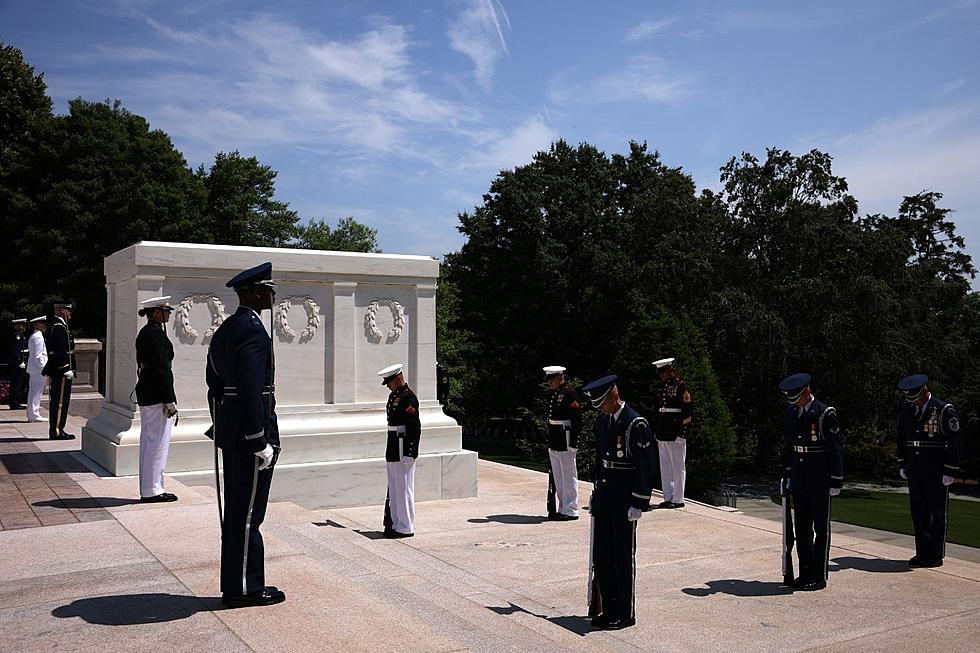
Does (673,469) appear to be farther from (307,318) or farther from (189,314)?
(189,314)

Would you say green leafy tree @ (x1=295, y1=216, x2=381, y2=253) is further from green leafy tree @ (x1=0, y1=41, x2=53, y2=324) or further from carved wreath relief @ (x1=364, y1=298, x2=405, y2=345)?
carved wreath relief @ (x1=364, y1=298, x2=405, y2=345)

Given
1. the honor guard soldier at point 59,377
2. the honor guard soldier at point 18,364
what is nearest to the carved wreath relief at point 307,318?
the honor guard soldier at point 59,377

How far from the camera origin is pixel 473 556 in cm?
870

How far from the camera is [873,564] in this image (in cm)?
855

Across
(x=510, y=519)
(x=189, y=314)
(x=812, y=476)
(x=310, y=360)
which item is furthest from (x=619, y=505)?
(x=189, y=314)

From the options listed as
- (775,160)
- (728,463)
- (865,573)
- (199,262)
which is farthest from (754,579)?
(775,160)

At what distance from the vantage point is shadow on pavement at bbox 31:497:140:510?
8188mm

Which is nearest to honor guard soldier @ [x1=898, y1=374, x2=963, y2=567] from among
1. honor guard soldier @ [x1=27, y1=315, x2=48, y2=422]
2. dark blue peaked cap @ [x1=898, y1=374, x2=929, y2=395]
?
dark blue peaked cap @ [x1=898, y1=374, x2=929, y2=395]

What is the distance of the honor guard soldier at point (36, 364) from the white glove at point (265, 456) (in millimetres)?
11694

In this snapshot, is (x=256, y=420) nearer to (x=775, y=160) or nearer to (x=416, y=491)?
(x=416, y=491)

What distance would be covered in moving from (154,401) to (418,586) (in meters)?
3.97

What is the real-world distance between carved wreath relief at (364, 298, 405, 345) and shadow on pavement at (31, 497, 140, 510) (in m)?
4.42

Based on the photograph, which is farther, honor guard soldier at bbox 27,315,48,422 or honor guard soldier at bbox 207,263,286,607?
honor guard soldier at bbox 27,315,48,422

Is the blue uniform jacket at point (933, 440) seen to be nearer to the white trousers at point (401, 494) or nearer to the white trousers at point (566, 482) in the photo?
the white trousers at point (566, 482)
